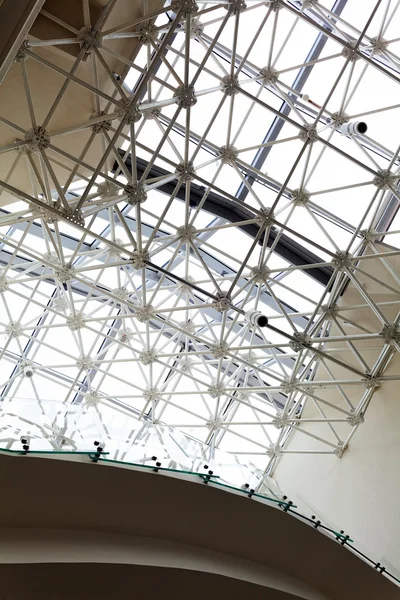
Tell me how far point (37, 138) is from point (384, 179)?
7.94m

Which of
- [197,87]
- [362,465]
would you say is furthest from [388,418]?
[197,87]

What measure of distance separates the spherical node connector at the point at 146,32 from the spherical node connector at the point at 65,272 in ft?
17.6

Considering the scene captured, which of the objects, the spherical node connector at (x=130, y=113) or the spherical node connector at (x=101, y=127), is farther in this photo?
the spherical node connector at (x=101, y=127)

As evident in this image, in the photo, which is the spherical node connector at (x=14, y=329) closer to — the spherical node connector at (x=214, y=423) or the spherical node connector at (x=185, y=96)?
the spherical node connector at (x=214, y=423)

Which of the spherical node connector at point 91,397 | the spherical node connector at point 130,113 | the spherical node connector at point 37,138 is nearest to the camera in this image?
the spherical node connector at point 37,138

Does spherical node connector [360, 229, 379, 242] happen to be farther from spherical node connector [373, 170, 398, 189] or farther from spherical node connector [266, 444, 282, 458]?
spherical node connector [266, 444, 282, 458]

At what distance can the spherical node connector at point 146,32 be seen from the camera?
11.7m

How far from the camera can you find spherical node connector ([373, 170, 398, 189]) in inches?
555

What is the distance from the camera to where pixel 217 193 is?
1645cm

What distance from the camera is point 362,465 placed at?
596 inches

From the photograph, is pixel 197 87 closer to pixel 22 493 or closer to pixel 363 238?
pixel 363 238

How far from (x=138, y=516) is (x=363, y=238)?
36.4ft

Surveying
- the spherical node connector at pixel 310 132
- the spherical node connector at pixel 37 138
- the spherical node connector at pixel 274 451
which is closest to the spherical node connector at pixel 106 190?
the spherical node connector at pixel 37 138

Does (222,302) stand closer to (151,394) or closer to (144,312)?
(144,312)
